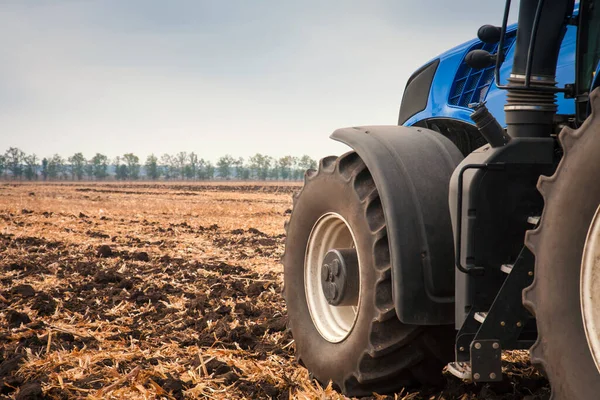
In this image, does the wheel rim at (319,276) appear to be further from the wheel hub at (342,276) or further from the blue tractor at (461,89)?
the blue tractor at (461,89)

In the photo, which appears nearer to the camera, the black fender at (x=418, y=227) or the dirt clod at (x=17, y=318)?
the black fender at (x=418, y=227)

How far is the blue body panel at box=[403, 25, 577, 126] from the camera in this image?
333cm

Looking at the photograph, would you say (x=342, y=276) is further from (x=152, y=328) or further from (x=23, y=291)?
(x=23, y=291)

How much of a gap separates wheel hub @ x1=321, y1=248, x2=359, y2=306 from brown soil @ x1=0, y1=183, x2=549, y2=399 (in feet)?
1.74

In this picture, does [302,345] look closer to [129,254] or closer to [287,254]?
[287,254]

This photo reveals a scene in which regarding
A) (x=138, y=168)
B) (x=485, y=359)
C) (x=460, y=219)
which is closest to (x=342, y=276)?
(x=460, y=219)

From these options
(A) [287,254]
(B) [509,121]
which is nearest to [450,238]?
(B) [509,121]

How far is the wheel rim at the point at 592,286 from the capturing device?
2.19 m

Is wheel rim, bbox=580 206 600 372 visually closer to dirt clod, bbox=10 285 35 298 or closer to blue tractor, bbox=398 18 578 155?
blue tractor, bbox=398 18 578 155

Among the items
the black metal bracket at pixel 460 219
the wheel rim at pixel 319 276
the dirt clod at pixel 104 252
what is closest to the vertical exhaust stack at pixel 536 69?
the black metal bracket at pixel 460 219

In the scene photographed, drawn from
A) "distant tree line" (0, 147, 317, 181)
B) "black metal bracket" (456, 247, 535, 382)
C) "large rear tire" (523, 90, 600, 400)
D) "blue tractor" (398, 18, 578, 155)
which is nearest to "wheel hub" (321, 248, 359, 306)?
"black metal bracket" (456, 247, 535, 382)

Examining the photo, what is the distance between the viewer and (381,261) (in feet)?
10.7

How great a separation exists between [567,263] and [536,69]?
3.61 feet

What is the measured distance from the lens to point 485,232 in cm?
286
